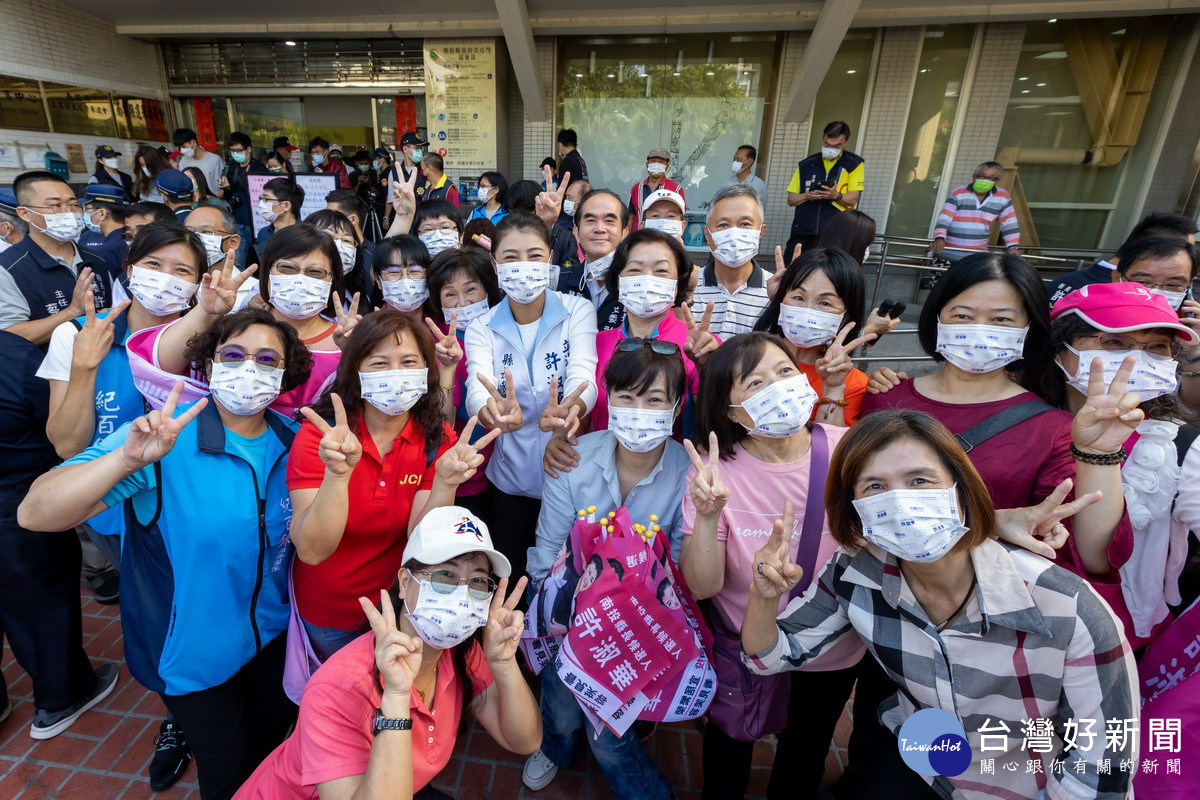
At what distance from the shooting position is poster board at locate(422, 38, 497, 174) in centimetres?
926

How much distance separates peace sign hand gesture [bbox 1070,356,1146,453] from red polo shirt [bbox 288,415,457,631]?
2206 millimetres

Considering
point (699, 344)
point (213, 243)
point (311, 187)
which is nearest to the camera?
point (699, 344)

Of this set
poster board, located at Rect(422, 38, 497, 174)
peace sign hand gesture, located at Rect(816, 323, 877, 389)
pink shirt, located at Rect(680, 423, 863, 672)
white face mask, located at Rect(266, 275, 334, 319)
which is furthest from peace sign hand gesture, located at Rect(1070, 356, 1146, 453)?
poster board, located at Rect(422, 38, 497, 174)

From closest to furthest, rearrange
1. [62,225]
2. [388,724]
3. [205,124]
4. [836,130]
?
[388,724] → [62,225] → [836,130] → [205,124]

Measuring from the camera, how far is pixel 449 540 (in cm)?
164

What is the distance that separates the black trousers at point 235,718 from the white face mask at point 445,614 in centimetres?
96

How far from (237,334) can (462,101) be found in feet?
28.7

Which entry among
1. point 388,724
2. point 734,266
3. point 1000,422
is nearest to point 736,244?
point 734,266

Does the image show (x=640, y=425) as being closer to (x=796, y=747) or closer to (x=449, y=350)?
(x=449, y=350)

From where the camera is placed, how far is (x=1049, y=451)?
73.7 inches

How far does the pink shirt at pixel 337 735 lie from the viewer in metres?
1.48

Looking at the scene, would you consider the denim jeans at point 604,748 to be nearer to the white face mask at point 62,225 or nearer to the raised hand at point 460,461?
the raised hand at point 460,461

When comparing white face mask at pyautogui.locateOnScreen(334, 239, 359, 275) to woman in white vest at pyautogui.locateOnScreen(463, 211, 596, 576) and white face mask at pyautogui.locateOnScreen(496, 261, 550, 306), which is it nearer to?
woman in white vest at pyautogui.locateOnScreen(463, 211, 596, 576)
